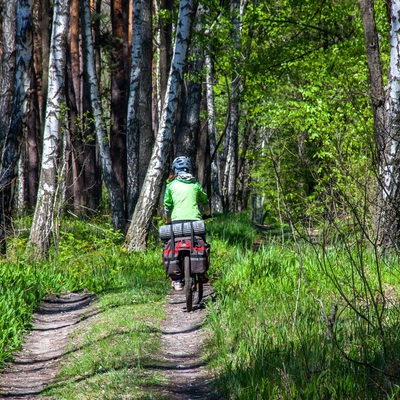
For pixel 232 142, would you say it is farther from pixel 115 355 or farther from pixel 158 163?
pixel 115 355

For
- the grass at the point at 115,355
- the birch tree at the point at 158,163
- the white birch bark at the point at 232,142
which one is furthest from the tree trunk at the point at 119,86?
the grass at the point at 115,355

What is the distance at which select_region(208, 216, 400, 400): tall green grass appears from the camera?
164 inches

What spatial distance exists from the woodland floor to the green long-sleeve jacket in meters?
1.27

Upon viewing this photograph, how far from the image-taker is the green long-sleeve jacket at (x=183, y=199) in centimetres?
853

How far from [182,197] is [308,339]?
385 cm

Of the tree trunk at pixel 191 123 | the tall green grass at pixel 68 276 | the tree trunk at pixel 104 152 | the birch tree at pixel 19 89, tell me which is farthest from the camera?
the tree trunk at pixel 104 152

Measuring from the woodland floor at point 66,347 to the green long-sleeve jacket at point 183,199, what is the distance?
50.1 inches

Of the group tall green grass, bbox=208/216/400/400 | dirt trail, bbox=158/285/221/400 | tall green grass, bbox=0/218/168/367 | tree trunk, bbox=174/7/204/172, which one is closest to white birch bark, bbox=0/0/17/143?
tall green grass, bbox=0/218/168/367

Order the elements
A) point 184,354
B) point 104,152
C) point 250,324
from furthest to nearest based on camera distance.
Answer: point 104,152 < point 184,354 < point 250,324

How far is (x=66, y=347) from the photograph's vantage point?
23.4ft


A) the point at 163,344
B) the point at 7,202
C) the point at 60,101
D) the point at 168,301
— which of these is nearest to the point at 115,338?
the point at 163,344

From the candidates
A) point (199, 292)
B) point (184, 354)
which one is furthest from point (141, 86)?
point (184, 354)

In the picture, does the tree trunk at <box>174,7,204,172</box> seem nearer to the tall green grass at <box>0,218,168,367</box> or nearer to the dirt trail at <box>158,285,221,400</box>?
the tall green grass at <box>0,218,168,367</box>

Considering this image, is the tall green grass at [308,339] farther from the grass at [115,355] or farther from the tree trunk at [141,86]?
the tree trunk at [141,86]
